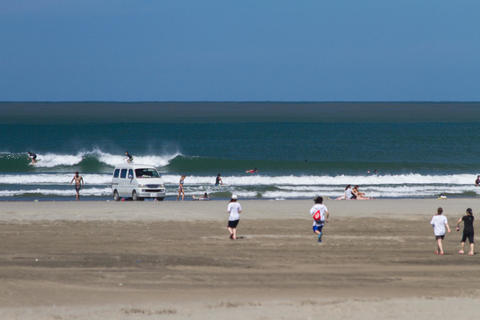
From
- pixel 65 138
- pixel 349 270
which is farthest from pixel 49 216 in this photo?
pixel 65 138

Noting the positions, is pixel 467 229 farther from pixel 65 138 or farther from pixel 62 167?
pixel 65 138

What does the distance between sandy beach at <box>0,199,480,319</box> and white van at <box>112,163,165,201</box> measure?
625 centimetres

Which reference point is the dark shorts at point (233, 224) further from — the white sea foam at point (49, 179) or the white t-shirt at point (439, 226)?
the white sea foam at point (49, 179)

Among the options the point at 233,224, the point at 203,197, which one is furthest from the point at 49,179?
the point at 233,224

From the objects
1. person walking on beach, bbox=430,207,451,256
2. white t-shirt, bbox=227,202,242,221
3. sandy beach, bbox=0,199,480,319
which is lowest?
sandy beach, bbox=0,199,480,319

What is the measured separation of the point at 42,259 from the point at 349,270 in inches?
281

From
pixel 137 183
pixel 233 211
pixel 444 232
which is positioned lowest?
pixel 444 232

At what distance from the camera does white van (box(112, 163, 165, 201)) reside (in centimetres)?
3378

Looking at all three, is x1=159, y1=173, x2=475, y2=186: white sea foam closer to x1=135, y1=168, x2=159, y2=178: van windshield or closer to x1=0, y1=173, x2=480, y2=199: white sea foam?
x1=0, y1=173, x2=480, y2=199: white sea foam

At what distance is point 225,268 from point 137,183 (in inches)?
685

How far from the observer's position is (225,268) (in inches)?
668

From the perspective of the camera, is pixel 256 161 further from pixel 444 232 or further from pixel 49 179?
pixel 444 232

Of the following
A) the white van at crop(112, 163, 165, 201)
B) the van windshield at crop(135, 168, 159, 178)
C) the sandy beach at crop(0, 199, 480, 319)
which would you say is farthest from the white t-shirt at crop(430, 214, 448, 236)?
the van windshield at crop(135, 168, 159, 178)

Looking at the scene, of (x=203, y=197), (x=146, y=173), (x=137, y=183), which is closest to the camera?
(x=137, y=183)
